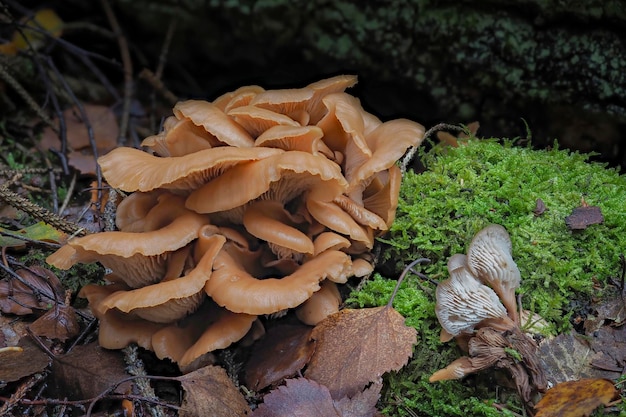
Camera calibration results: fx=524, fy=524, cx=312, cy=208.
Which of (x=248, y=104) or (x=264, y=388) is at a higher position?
(x=248, y=104)

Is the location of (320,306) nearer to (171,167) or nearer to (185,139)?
(171,167)

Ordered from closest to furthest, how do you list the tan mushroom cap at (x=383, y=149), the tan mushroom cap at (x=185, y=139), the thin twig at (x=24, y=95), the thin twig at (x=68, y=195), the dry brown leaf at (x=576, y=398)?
the dry brown leaf at (x=576, y=398)
the tan mushroom cap at (x=383, y=149)
the tan mushroom cap at (x=185, y=139)
the thin twig at (x=68, y=195)
the thin twig at (x=24, y=95)

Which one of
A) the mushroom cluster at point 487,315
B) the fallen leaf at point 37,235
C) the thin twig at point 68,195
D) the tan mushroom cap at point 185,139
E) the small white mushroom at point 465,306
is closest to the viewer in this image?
the mushroom cluster at point 487,315

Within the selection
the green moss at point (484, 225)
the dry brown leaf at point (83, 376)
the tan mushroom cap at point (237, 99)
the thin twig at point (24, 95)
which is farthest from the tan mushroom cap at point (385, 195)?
the thin twig at point (24, 95)

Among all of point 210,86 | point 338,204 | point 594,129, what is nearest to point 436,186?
point 338,204

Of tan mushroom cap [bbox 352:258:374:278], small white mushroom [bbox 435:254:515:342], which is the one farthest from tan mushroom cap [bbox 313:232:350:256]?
small white mushroom [bbox 435:254:515:342]

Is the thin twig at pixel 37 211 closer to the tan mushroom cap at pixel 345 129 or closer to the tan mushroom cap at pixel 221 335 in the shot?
the tan mushroom cap at pixel 221 335

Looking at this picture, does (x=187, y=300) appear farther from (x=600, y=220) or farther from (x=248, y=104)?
(x=600, y=220)
